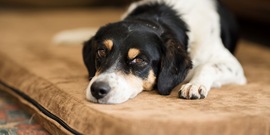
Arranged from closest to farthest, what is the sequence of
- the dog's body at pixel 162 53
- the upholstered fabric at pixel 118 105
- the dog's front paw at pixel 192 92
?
the upholstered fabric at pixel 118 105, the dog's body at pixel 162 53, the dog's front paw at pixel 192 92

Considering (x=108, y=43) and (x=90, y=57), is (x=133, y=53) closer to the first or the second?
(x=108, y=43)

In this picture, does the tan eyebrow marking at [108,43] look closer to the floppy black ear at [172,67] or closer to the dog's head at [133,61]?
the dog's head at [133,61]

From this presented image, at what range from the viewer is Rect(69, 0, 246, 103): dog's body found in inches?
101

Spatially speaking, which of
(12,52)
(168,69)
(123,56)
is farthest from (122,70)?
(12,52)

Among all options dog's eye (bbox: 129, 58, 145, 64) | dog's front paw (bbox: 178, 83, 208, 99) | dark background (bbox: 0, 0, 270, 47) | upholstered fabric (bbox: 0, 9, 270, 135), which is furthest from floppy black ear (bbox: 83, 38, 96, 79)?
dark background (bbox: 0, 0, 270, 47)

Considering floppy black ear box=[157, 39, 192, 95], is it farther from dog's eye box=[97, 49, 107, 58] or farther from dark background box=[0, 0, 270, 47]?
dark background box=[0, 0, 270, 47]

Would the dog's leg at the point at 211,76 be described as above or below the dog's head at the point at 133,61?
below

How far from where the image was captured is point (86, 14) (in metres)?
6.38

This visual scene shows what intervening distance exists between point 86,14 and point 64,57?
2.62m

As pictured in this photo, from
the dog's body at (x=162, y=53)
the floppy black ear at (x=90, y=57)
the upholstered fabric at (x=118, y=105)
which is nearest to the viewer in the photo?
the upholstered fabric at (x=118, y=105)

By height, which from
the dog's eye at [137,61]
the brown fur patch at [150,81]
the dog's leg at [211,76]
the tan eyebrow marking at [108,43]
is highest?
the tan eyebrow marking at [108,43]

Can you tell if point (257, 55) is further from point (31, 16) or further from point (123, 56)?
point (31, 16)

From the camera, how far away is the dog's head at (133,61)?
8.14 feet

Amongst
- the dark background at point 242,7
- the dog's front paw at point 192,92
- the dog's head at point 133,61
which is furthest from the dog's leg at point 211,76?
the dark background at point 242,7
